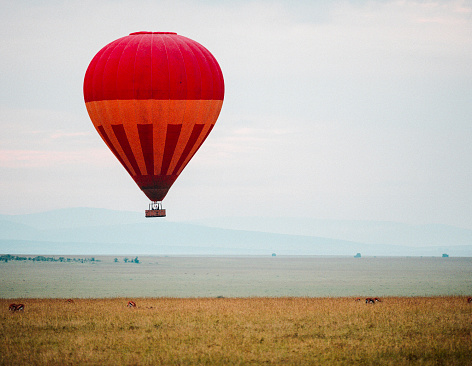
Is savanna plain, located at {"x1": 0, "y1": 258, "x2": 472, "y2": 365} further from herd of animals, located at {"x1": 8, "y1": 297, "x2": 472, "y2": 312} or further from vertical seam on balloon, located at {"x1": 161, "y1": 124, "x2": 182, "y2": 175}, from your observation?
vertical seam on balloon, located at {"x1": 161, "y1": 124, "x2": 182, "y2": 175}

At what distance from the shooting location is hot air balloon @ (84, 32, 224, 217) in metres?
31.9

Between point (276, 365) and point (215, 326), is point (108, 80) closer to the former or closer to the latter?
point (215, 326)

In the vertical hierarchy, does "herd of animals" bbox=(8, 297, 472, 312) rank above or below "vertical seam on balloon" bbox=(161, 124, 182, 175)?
below

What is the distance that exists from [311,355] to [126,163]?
16.0 m

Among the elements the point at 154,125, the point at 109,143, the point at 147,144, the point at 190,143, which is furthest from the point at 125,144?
the point at 190,143

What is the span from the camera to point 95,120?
33.6m

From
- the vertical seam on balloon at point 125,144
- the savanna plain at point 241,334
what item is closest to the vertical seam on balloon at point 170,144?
the vertical seam on balloon at point 125,144

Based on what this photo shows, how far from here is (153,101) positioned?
105 feet

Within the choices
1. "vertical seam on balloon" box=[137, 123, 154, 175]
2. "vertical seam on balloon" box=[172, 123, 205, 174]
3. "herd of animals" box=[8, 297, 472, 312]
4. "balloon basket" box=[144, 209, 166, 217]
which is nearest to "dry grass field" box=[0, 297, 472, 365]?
"herd of animals" box=[8, 297, 472, 312]

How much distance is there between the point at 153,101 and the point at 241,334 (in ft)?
41.8

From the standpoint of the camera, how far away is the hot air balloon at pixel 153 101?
3188 cm

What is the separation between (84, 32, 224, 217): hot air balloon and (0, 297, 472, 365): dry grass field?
7.05 metres

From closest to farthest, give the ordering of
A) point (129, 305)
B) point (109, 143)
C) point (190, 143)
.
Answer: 1. point (129, 305)
2. point (190, 143)
3. point (109, 143)

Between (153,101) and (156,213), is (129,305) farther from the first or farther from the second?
(153,101)
